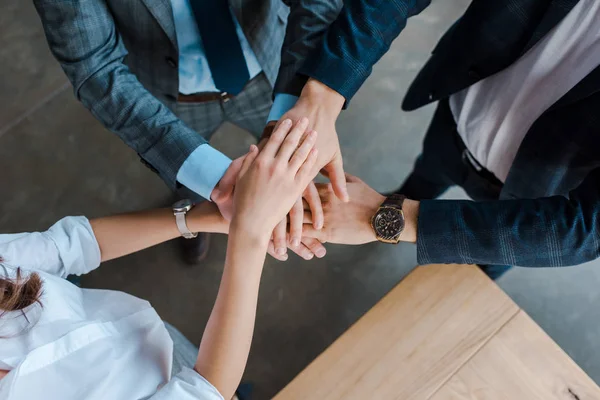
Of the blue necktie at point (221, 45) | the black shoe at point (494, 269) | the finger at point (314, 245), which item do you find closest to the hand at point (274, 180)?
the finger at point (314, 245)

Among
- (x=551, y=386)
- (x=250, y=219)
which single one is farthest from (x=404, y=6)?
(x=551, y=386)

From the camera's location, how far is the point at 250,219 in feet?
3.15

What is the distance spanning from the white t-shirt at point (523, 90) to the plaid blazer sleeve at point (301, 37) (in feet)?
1.18

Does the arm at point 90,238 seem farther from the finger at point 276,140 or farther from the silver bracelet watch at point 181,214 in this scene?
the finger at point 276,140

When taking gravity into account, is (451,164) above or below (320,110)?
below

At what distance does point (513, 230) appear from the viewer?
3.11 ft

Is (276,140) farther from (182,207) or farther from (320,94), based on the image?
(182,207)

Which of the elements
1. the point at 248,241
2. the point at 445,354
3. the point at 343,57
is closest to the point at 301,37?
the point at 343,57

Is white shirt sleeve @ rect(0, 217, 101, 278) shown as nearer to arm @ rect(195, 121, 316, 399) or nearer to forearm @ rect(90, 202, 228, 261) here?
forearm @ rect(90, 202, 228, 261)

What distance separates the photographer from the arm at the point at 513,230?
0.92 m

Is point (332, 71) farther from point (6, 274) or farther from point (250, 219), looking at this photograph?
point (6, 274)

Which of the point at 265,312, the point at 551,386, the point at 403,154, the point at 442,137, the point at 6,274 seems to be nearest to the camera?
the point at 6,274

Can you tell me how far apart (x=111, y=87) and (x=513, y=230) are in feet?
2.74

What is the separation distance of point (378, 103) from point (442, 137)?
0.79 meters
